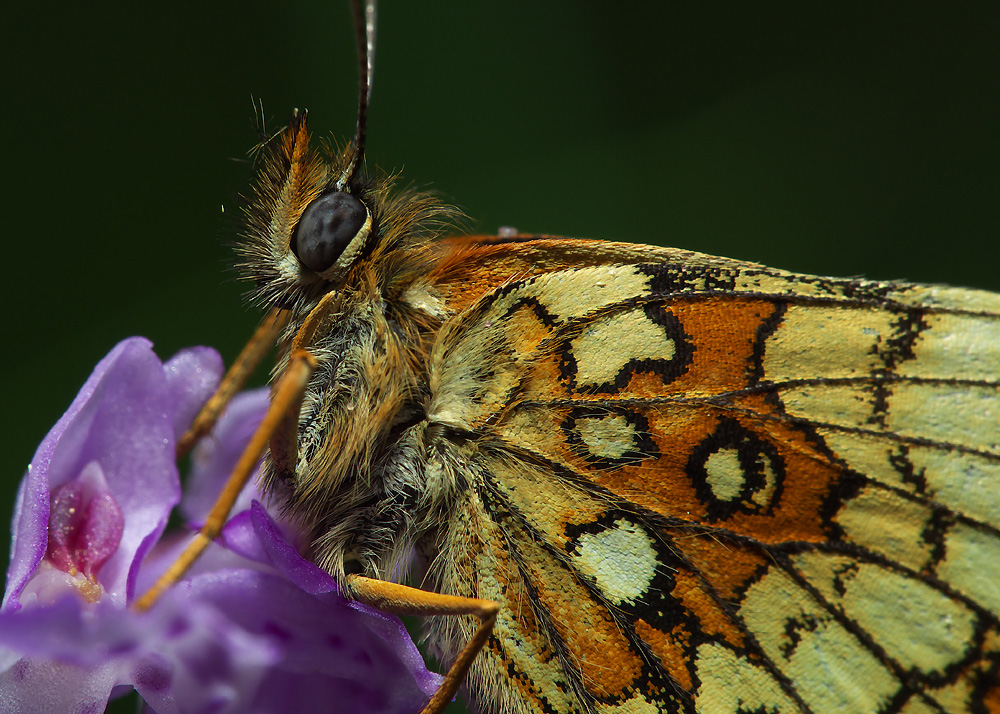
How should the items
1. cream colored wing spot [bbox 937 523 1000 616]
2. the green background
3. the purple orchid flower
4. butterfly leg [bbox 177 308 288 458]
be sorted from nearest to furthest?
the purple orchid flower < cream colored wing spot [bbox 937 523 1000 616] < butterfly leg [bbox 177 308 288 458] < the green background

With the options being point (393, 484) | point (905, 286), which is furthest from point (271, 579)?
point (905, 286)

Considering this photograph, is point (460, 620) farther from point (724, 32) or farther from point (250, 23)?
point (724, 32)

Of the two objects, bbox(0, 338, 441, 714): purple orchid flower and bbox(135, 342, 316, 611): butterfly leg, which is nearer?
bbox(135, 342, 316, 611): butterfly leg

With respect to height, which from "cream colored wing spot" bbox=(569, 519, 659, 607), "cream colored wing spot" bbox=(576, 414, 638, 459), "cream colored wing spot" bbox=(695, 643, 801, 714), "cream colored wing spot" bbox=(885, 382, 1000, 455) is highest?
"cream colored wing spot" bbox=(885, 382, 1000, 455)

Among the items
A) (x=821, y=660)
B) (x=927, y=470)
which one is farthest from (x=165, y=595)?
(x=927, y=470)

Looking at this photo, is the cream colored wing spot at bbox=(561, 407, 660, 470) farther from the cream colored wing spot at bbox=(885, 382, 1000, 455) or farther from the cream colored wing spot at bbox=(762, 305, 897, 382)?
the cream colored wing spot at bbox=(885, 382, 1000, 455)

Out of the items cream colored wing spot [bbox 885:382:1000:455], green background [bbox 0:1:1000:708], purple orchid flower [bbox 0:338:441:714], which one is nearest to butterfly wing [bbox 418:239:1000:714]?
cream colored wing spot [bbox 885:382:1000:455]

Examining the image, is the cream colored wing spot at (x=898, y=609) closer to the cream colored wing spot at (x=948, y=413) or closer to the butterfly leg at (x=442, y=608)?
the cream colored wing spot at (x=948, y=413)
